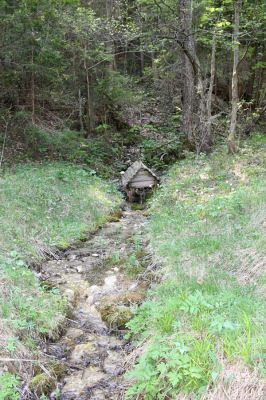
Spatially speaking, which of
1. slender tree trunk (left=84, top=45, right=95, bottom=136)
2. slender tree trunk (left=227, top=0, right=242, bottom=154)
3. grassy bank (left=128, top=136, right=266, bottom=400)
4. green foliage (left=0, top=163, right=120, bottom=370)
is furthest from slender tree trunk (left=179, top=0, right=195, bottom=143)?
grassy bank (left=128, top=136, right=266, bottom=400)

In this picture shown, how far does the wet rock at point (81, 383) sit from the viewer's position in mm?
3872

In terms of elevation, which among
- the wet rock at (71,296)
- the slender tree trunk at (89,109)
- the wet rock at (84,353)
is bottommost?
the wet rock at (84,353)

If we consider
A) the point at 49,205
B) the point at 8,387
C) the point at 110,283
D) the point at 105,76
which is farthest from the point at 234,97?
the point at 8,387

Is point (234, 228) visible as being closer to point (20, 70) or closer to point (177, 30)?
point (177, 30)

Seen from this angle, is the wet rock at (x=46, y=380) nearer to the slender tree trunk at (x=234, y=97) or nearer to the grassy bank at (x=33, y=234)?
the grassy bank at (x=33, y=234)

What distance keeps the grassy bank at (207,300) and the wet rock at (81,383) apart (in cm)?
52

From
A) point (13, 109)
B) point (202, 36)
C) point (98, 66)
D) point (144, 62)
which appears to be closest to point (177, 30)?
point (202, 36)

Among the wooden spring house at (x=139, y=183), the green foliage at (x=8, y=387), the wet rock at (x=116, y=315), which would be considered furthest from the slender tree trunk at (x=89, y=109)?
the green foliage at (x=8, y=387)

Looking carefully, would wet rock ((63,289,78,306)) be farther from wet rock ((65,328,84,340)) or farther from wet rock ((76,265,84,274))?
wet rock ((76,265,84,274))

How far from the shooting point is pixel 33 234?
731 centimetres

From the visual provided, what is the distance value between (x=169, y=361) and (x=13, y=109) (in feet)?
36.8

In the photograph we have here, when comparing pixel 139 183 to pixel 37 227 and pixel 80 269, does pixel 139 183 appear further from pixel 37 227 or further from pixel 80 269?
pixel 80 269

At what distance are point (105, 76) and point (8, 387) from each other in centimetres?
1179

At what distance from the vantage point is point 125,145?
15578 millimetres
